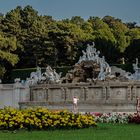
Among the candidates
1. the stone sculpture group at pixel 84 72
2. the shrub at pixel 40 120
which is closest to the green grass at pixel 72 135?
the shrub at pixel 40 120

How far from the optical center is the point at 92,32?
230 ft

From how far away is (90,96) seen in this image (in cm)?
3797

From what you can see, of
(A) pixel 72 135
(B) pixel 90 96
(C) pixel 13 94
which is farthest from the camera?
(C) pixel 13 94

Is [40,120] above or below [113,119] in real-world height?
above

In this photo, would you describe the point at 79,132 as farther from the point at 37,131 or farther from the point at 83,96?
the point at 83,96

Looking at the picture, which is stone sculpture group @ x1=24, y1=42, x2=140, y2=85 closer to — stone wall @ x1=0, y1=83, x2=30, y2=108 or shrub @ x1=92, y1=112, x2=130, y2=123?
stone wall @ x1=0, y1=83, x2=30, y2=108

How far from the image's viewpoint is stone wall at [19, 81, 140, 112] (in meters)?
34.9

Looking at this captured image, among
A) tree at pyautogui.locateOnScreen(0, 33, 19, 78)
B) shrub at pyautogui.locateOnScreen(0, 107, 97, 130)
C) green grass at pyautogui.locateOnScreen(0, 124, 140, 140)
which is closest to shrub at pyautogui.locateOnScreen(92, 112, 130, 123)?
shrub at pyautogui.locateOnScreen(0, 107, 97, 130)

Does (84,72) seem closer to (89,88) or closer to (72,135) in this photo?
(89,88)

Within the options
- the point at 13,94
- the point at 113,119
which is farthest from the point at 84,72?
the point at 113,119

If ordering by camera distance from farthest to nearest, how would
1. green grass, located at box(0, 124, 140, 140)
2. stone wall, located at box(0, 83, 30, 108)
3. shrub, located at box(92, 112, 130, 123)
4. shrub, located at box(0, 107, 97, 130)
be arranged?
stone wall, located at box(0, 83, 30, 108), shrub, located at box(92, 112, 130, 123), shrub, located at box(0, 107, 97, 130), green grass, located at box(0, 124, 140, 140)

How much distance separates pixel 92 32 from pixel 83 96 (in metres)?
32.7

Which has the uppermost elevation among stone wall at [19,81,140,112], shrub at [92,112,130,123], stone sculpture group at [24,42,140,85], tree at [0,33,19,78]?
tree at [0,33,19,78]

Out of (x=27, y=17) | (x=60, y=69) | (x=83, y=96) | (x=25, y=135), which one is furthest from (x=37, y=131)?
(x=27, y=17)
